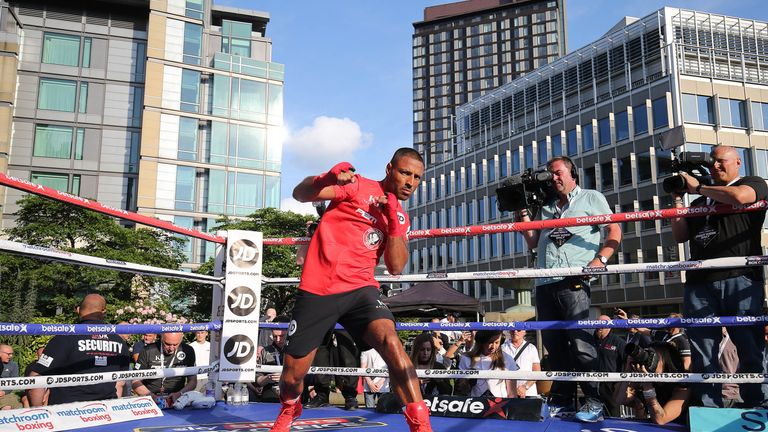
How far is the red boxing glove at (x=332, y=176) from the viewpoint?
11.3 feet

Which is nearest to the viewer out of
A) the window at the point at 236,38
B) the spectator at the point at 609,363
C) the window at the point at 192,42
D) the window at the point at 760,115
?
the spectator at the point at 609,363

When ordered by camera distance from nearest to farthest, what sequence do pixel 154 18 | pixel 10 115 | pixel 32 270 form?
pixel 32 270, pixel 10 115, pixel 154 18

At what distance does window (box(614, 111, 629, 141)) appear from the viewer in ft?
136

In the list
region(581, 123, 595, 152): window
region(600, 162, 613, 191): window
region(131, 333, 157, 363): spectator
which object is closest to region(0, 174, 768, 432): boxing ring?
region(131, 333, 157, 363): spectator

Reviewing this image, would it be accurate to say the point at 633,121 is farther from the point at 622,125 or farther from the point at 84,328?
the point at 84,328

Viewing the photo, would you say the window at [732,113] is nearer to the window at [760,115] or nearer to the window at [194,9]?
the window at [760,115]

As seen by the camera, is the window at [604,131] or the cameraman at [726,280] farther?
the window at [604,131]

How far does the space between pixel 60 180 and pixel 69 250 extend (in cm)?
1235

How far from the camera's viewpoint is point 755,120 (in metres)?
38.5

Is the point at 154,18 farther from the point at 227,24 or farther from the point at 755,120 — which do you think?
the point at 755,120

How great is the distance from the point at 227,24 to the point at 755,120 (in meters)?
38.2

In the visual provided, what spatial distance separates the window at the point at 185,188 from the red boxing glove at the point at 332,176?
42102 millimetres

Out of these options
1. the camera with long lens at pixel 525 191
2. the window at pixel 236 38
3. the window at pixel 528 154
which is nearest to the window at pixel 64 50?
the window at pixel 236 38

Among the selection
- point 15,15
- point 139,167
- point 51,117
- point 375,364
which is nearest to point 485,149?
point 139,167
